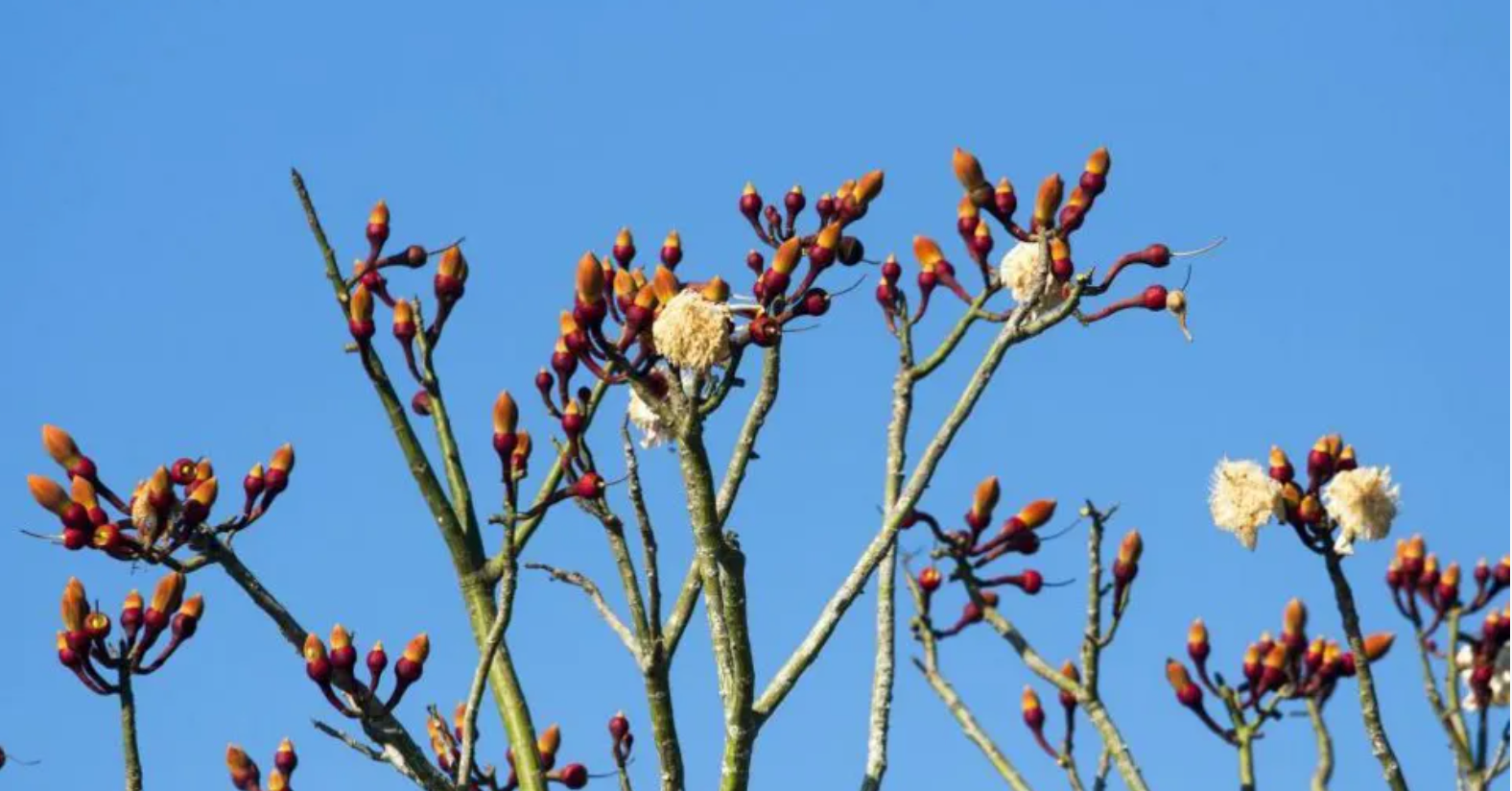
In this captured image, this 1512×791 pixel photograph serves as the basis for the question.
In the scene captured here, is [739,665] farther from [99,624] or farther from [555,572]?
[99,624]

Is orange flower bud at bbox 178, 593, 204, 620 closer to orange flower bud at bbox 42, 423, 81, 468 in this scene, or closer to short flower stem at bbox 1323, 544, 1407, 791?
orange flower bud at bbox 42, 423, 81, 468

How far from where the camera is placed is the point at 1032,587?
286 inches

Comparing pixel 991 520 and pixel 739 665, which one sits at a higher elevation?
pixel 991 520

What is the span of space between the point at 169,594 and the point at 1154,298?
2.98 metres

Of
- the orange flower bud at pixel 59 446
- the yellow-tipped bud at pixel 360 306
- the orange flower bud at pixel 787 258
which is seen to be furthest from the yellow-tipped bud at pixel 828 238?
the orange flower bud at pixel 59 446

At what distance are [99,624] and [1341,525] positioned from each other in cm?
357

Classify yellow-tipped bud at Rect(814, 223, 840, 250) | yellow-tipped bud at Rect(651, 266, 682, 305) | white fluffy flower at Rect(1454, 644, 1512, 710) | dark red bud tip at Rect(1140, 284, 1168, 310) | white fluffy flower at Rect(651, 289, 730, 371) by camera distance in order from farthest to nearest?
white fluffy flower at Rect(1454, 644, 1512, 710) → dark red bud tip at Rect(1140, 284, 1168, 310) → yellow-tipped bud at Rect(814, 223, 840, 250) → yellow-tipped bud at Rect(651, 266, 682, 305) → white fluffy flower at Rect(651, 289, 730, 371)

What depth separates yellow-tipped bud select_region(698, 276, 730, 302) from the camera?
520 centimetres

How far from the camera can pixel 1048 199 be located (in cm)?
562

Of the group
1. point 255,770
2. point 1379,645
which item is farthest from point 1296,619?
point 255,770

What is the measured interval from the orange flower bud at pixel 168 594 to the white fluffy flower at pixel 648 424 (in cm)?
155

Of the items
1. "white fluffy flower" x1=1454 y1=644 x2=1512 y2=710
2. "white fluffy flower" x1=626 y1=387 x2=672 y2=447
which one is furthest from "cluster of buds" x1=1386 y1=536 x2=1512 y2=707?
"white fluffy flower" x1=626 y1=387 x2=672 y2=447

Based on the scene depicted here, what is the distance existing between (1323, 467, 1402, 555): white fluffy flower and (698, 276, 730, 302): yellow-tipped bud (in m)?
1.94

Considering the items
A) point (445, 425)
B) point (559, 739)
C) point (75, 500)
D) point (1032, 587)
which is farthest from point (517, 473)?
point (1032, 587)
